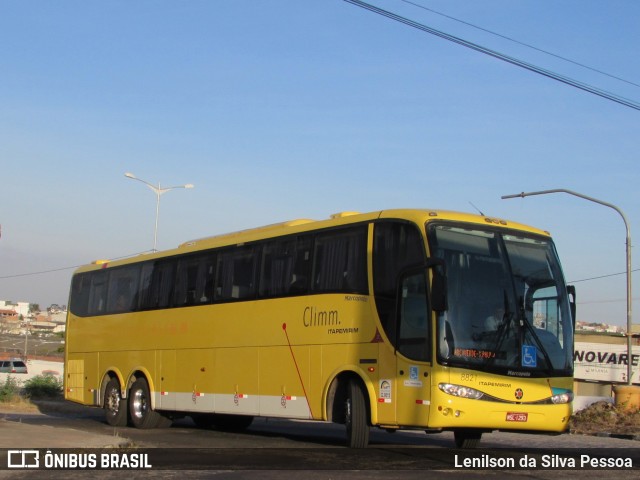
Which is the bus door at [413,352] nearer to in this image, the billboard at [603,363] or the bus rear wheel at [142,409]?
the bus rear wheel at [142,409]

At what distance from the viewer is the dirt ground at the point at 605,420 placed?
72.8 feet

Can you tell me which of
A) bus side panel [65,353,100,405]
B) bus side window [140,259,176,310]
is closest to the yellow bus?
bus side window [140,259,176,310]

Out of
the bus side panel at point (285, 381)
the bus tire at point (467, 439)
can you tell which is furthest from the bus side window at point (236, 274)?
the bus tire at point (467, 439)

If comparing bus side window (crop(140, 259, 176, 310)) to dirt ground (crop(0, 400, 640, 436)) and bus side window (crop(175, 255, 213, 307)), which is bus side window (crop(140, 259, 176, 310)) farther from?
dirt ground (crop(0, 400, 640, 436))

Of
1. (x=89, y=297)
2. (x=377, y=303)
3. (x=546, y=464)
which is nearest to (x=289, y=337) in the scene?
(x=377, y=303)

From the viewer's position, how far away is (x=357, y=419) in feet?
49.0

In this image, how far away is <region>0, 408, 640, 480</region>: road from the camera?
472 inches

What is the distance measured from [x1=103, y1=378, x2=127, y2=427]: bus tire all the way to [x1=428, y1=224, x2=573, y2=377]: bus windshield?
11341mm

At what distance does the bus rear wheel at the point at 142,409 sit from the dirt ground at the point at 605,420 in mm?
9841

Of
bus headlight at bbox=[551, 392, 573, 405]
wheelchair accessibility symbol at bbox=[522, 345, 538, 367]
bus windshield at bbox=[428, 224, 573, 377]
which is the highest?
bus windshield at bbox=[428, 224, 573, 377]

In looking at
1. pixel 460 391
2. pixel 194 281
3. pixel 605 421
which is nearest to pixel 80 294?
pixel 194 281

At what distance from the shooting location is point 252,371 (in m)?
18.1

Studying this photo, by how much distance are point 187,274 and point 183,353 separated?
1.73 m

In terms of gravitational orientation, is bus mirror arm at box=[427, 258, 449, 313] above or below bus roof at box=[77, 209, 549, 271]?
below
